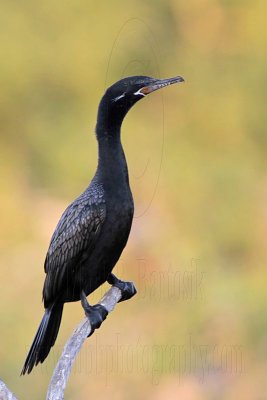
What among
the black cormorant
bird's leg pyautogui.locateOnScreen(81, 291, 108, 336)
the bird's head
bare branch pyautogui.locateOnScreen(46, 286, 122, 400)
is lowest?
bare branch pyautogui.locateOnScreen(46, 286, 122, 400)

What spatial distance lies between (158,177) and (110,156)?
7.39 metres

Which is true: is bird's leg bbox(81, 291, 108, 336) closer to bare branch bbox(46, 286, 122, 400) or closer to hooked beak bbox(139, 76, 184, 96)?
bare branch bbox(46, 286, 122, 400)

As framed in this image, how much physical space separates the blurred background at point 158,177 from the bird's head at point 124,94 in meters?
4.89

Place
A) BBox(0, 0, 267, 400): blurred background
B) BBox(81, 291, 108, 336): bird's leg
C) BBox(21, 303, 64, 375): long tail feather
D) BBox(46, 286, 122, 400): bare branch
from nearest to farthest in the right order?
BBox(46, 286, 122, 400): bare branch < BBox(81, 291, 108, 336): bird's leg < BBox(21, 303, 64, 375): long tail feather < BBox(0, 0, 267, 400): blurred background

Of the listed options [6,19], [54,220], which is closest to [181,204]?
[54,220]

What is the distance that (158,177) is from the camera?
1243 centimetres

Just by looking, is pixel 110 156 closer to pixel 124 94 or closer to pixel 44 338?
pixel 124 94

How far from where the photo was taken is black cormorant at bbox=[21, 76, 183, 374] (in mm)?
5031

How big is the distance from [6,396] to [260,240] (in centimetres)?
851

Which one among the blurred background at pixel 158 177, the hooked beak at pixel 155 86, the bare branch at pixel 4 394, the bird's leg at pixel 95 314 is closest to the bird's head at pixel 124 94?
the hooked beak at pixel 155 86

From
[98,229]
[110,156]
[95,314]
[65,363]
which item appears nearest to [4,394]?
[65,363]

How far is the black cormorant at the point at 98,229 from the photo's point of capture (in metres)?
5.03

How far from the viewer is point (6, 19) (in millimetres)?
13641

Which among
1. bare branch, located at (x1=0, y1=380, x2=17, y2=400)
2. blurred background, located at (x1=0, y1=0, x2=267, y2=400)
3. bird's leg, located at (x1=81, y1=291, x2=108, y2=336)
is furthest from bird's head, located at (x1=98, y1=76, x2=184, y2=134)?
blurred background, located at (x1=0, y1=0, x2=267, y2=400)
